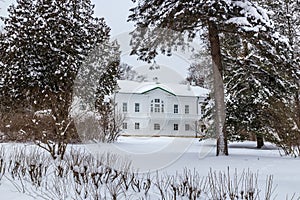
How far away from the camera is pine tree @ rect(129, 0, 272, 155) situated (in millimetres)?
8422

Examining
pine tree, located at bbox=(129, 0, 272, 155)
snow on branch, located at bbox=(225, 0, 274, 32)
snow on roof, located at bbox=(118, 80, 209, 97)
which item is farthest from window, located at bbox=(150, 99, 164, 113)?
snow on branch, located at bbox=(225, 0, 274, 32)

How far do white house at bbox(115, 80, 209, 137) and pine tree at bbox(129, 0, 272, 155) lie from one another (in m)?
21.7

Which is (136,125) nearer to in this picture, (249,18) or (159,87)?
(159,87)

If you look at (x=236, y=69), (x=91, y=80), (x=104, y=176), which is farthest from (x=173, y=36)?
(x=91, y=80)

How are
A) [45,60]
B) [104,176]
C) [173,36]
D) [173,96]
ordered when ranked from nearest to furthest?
[104,176]
[173,36]
[45,60]
[173,96]

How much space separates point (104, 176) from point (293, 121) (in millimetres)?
6046

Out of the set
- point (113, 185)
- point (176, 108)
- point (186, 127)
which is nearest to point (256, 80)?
point (113, 185)

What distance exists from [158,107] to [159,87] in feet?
7.27

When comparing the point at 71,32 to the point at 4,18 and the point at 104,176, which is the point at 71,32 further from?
the point at 104,176

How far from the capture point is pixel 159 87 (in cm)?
3291

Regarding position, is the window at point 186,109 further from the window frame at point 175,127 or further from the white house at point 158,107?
the window frame at point 175,127

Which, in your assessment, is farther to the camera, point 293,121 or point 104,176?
point 293,121

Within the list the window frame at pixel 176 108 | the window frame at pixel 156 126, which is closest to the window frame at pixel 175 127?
the window frame at pixel 176 108

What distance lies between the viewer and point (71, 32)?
1733 centimetres
